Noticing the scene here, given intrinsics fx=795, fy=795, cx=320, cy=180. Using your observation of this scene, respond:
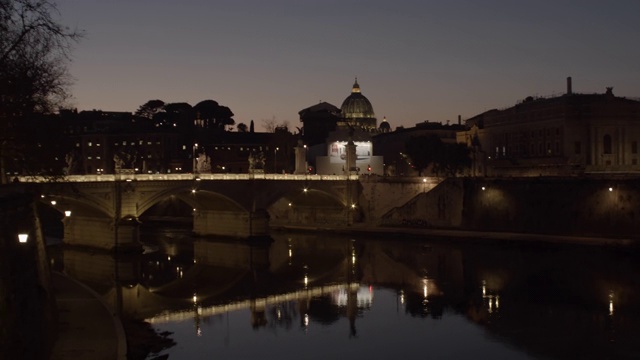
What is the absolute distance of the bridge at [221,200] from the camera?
54469 millimetres

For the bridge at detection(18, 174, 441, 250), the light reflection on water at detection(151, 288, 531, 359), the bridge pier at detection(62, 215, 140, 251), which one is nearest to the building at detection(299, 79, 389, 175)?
the bridge at detection(18, 174, 441, 250)

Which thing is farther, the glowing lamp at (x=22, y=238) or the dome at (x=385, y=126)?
the dome at (x=385, y=126)

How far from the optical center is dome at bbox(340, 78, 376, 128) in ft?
535

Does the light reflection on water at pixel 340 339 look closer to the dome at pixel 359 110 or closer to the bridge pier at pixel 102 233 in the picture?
the bridge pier at pixel 102 233

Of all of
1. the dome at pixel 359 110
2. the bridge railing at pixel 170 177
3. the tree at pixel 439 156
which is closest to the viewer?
the bridge railing at pixel 170 177

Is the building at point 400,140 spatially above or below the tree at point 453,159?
above

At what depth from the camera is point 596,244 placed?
53.4 meters

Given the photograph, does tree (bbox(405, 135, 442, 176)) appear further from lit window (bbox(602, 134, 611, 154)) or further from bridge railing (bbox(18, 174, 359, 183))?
lit window (bbox(602, 134, 611, 154))

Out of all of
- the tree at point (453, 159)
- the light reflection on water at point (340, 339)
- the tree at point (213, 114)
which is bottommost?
the light reflection on water at point (340, 339)

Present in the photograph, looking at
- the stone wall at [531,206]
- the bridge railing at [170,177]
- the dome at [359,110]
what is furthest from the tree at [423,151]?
the dome at [359,110]

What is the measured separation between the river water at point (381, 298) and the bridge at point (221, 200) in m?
2.63

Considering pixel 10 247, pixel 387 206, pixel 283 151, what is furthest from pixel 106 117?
pixel 10 247

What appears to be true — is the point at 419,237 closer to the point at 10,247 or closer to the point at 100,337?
the point at 100,337

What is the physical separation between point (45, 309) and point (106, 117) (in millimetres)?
117251
